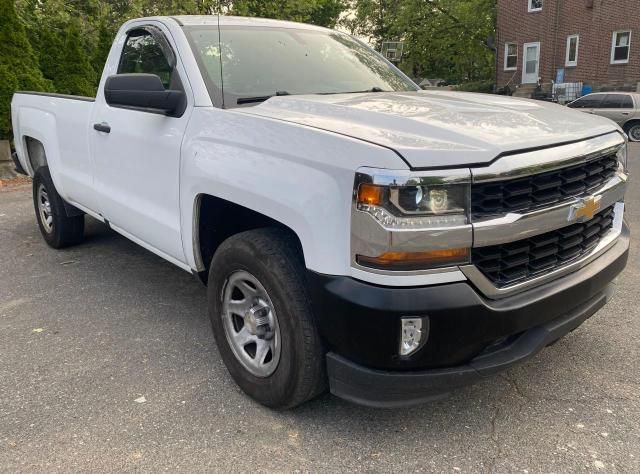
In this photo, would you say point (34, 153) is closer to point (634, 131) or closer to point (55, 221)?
point (55, 221)

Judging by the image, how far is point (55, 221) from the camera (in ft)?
18.0

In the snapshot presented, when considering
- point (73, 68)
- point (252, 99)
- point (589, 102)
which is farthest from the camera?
point (589, 102)

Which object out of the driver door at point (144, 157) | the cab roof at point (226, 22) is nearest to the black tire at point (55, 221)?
the driver door at point (144, 157)

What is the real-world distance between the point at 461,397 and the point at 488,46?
112ft

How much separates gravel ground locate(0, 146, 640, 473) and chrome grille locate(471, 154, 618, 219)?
1.07m

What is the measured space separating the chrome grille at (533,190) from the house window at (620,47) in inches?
1090

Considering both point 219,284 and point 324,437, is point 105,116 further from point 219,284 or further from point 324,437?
point 324,437

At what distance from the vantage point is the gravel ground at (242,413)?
8.34 ft

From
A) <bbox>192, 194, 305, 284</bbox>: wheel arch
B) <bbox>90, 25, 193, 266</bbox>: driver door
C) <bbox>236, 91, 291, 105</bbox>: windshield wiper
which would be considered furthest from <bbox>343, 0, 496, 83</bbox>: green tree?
<bbox>192, 194, 305, 284</bbox>: wheel arch

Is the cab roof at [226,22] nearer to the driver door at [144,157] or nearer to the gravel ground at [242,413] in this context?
the driver door at [144,157]

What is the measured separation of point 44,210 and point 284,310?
4.19m

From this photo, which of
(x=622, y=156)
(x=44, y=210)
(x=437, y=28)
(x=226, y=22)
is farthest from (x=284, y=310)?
(x=437, y=28)

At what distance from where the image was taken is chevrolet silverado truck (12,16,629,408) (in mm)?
2236

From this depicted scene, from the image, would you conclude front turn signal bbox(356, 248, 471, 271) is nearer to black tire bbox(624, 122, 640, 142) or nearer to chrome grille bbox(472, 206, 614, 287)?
chrome grille bbox(472, 206, 614, 287)
